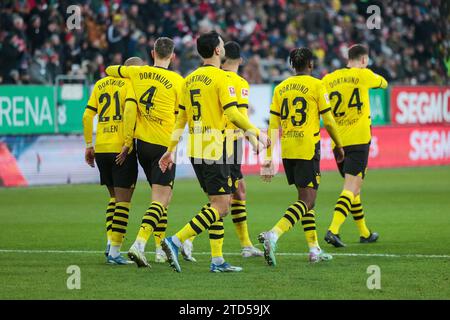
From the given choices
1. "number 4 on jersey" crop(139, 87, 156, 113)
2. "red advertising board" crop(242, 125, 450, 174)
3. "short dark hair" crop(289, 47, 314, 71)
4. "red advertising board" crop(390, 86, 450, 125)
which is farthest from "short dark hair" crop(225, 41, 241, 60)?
"red advertising board" crop(390, 86, 450, 125)

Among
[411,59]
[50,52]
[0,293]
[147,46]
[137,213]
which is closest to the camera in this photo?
[0,293]

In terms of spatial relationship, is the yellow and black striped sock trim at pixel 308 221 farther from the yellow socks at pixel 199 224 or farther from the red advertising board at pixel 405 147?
the red advertising board at pixel 405 147

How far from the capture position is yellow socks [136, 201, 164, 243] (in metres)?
10.1

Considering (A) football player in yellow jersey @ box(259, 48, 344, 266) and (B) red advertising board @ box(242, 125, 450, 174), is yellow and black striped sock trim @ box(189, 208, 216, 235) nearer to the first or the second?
(A) football player in yellow jersey @ box(259, 48, 344, 266)

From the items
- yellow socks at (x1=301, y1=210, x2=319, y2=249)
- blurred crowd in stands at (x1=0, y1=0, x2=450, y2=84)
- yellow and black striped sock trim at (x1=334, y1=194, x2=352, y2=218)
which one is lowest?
yellow socks at (x1=301, y1=210, x2=319, y2=249)

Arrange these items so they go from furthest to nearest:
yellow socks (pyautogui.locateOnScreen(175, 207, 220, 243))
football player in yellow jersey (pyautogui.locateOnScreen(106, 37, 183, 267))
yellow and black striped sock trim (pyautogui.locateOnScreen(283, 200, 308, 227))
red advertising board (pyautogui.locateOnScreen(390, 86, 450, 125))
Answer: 1. red advertising board (pyautogui.locateOnScreen(390, 86, 450, 125))
2. football player in yellow jersey (pyautogui.locateOnScreen(106, 37, 183, 267))
3. yellow and black striped sock trim (pyautogui.locateOnScreen(283, 200, 308, 227))
4. yellow socks (pyautogui.locateOnScreen(175, 207, 220, 243))

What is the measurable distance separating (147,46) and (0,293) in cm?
1803

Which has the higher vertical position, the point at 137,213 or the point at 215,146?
the point at 215,146

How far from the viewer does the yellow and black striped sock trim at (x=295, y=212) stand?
1048cm

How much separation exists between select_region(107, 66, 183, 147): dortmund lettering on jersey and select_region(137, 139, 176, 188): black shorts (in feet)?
0.18

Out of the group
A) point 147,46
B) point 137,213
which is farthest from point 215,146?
point 147,46

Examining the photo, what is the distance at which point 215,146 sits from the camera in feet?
32.1

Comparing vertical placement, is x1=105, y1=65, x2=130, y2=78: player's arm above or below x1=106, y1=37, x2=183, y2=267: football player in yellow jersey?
above
